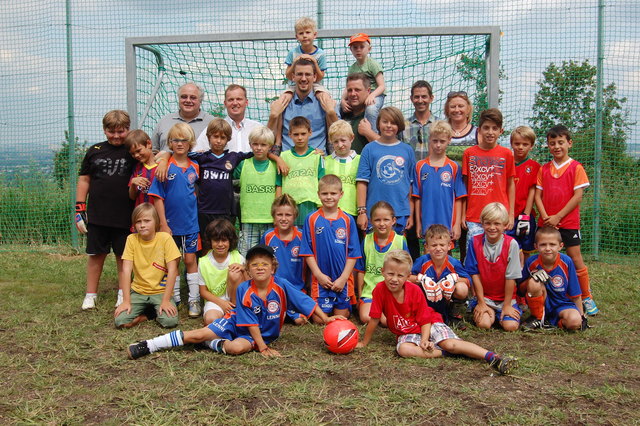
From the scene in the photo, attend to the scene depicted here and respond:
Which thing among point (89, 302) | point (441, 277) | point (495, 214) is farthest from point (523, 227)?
point (89, 302)

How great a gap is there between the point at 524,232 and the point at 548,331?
102 centimetres

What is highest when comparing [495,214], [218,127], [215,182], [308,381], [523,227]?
[218,127]

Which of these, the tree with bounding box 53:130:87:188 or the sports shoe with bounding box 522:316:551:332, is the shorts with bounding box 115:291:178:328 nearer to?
the sports shoe with bounding box 522:316:551:332

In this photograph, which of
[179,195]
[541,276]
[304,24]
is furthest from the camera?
[304,24]

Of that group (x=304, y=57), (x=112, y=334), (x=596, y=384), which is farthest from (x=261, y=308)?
(x=304, y=57)

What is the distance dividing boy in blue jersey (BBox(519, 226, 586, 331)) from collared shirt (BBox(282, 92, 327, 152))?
2.18 metres

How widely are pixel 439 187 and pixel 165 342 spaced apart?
260 centimetres

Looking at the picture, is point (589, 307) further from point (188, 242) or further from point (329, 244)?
point (188, 242)

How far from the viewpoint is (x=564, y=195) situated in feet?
16.6

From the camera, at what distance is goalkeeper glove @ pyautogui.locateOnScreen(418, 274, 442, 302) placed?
424cm

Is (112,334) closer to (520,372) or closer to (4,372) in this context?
(4,372)

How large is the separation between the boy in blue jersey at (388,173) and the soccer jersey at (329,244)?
0.85 feet

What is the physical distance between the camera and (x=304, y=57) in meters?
5.27

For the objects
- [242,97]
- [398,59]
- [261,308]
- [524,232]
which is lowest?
[261,308]
